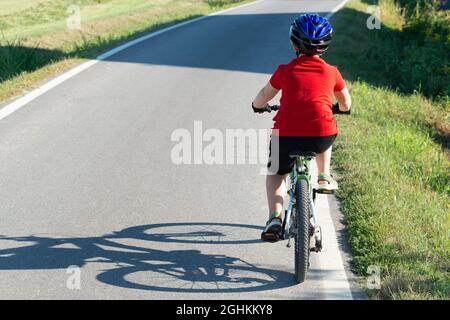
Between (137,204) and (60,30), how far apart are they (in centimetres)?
1499

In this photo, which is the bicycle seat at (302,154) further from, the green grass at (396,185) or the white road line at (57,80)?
the white road line at (57,80)

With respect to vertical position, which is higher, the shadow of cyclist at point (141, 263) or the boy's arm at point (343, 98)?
the boy's arm at point (343, 98)

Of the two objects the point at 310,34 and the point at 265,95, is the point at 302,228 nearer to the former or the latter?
the point at 265,95

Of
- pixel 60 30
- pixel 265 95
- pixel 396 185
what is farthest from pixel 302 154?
pixel 60 30

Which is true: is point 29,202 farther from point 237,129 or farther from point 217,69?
point 217,69

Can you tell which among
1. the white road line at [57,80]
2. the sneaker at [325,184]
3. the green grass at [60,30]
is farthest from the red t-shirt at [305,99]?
the green grass at [60,30]

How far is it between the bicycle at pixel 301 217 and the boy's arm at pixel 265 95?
484 millimetres

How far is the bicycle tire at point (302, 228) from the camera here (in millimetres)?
5109

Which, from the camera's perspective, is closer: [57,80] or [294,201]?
[294,201]

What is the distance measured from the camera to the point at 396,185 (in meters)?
7.37

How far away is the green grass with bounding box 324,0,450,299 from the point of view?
5.41 meters

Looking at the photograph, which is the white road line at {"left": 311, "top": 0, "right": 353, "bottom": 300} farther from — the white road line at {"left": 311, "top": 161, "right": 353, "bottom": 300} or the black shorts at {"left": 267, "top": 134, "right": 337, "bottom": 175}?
the black shorts at {"left": 267, "top": 134, "right": 337, "bottom": 175}

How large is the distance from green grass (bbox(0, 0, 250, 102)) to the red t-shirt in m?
6.43
